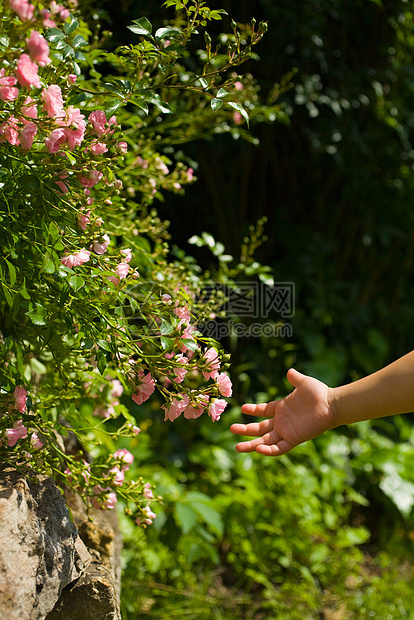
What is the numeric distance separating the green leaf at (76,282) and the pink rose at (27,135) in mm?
230

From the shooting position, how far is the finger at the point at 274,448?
1235 mm

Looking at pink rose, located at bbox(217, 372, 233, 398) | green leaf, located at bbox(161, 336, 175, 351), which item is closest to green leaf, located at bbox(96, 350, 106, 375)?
green leaf, located at bbox(161, 336, 175, 351)

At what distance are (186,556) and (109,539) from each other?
3.04 ft

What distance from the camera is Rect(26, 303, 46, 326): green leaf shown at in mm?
1006

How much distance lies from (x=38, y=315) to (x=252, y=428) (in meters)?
0.58

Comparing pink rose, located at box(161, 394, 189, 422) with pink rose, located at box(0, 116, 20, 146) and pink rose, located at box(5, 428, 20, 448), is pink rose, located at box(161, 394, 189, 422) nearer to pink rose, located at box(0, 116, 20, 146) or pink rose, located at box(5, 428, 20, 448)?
pink rose, located at box(5, 428, 20, 448)

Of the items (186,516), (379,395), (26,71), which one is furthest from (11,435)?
(186,516)

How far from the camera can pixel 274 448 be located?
1248 mm

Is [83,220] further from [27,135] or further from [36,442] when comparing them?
[36,442]

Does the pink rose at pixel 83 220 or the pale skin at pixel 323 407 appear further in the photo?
the pale skin at pixel 323 407

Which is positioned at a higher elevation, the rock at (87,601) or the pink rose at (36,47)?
the pink rose at (36,47)

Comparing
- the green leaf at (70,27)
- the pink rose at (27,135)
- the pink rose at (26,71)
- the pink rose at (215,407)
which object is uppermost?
the pink rose at (26,71)

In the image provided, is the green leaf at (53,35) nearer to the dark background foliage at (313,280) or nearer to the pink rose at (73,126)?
the pink rose at (73,126)

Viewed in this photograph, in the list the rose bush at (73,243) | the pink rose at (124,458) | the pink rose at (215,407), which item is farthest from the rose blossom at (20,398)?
the pink rose at (215,407)
